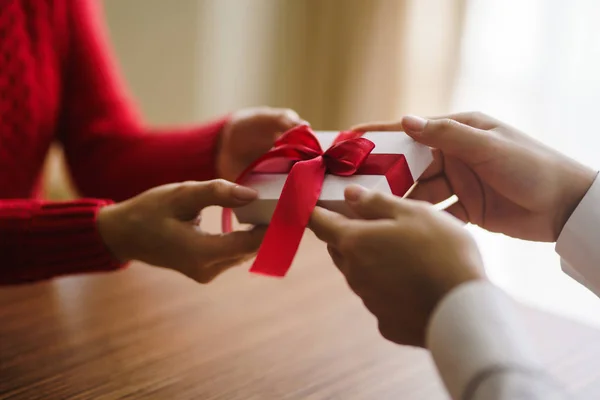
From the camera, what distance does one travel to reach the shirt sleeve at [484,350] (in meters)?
0.44

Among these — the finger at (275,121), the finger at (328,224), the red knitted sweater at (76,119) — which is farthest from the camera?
the red knitted sweater at (76,119)

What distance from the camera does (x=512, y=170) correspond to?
665 millimetres

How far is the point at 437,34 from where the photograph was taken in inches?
72.7

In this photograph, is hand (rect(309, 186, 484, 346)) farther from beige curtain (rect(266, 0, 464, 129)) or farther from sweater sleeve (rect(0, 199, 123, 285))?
beige curtain (rect(266, 0, 464, 129))

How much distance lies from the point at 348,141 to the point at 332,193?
0.06 m

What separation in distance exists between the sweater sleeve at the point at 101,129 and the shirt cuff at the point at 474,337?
629 mm

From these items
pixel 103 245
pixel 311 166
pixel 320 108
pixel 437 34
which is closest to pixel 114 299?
pixel 103 245

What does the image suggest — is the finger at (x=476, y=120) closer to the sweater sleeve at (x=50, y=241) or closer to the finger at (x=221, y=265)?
the finger at (x=221, y=265)

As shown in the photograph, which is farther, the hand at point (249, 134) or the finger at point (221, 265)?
the hand at point (249, 134)

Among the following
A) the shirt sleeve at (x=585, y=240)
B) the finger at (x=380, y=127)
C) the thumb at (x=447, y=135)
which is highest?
the thumb at (x=447, y=135)

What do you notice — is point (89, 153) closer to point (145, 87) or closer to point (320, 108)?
point (145, 87)

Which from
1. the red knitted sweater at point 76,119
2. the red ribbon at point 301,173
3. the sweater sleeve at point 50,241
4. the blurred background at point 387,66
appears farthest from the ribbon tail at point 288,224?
the blurred background at point 387,66

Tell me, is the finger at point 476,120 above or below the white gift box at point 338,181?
above

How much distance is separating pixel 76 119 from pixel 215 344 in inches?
21.8
